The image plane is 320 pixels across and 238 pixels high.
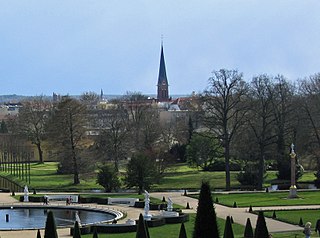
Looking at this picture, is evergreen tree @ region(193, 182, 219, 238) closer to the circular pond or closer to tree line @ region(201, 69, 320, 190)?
the circular pond

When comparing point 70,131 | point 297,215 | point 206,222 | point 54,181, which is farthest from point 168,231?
point 54,181

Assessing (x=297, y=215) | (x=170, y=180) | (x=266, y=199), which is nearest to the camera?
(x=297, y=215)

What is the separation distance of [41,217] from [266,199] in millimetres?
16757

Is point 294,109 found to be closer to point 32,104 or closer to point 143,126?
point 143,126

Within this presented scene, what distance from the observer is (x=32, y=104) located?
4267 inches

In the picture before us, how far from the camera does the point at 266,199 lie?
5425 centimetres

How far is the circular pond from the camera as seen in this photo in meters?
44.5

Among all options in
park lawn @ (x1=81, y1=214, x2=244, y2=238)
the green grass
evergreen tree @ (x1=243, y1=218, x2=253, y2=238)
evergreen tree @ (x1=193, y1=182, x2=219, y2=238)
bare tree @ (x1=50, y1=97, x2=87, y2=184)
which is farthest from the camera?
bare tree @ (x1=50, y1=97, x2=87, y2=184)

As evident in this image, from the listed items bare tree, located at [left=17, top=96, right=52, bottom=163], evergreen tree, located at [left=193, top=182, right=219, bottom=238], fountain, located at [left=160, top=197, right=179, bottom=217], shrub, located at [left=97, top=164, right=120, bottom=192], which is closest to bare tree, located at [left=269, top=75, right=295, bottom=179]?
shrub, located at [left=97, top=164, right=120, bottom=192]

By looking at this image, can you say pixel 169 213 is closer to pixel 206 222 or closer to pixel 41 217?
pixel 41 217

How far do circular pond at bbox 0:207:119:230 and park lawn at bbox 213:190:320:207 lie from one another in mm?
9333

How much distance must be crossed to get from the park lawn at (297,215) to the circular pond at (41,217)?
1035 centimetres

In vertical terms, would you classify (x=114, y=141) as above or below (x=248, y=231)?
above

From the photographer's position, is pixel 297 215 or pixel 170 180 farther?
pixel 170 180
